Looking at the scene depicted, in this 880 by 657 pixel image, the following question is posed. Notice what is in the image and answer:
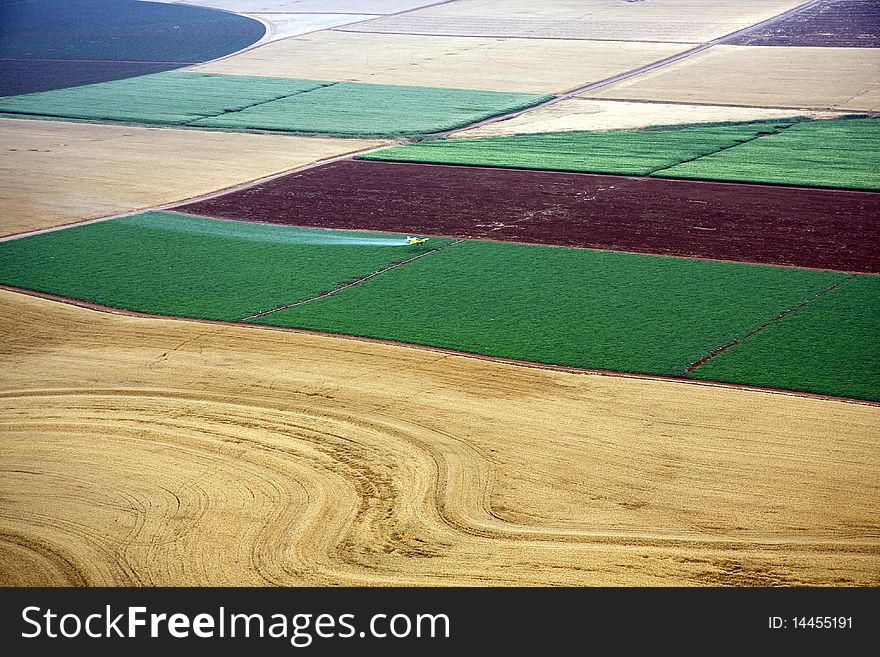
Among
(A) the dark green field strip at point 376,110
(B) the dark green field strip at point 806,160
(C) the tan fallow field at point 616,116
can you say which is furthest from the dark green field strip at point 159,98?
(B) the dark green field strip at point 806,160

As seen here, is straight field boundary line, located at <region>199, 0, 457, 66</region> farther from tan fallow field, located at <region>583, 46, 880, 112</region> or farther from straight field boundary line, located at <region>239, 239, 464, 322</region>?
straight field boundary line, located at <region>239, 239, 464, 322</region>

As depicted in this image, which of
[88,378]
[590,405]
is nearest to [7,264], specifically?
[88,378]

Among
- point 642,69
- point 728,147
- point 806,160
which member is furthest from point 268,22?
point 806,160

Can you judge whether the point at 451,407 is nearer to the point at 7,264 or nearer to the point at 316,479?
the point at 316,479

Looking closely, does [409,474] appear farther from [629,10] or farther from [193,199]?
[629,10]

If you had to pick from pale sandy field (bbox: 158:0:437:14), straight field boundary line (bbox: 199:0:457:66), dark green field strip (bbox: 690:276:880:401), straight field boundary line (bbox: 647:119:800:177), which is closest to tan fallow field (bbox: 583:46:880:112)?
straight field boundary line (bbox: 647:119:800:177)

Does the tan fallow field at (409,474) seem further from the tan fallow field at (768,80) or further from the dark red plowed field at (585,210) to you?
the tan fallow field at (768,80)
